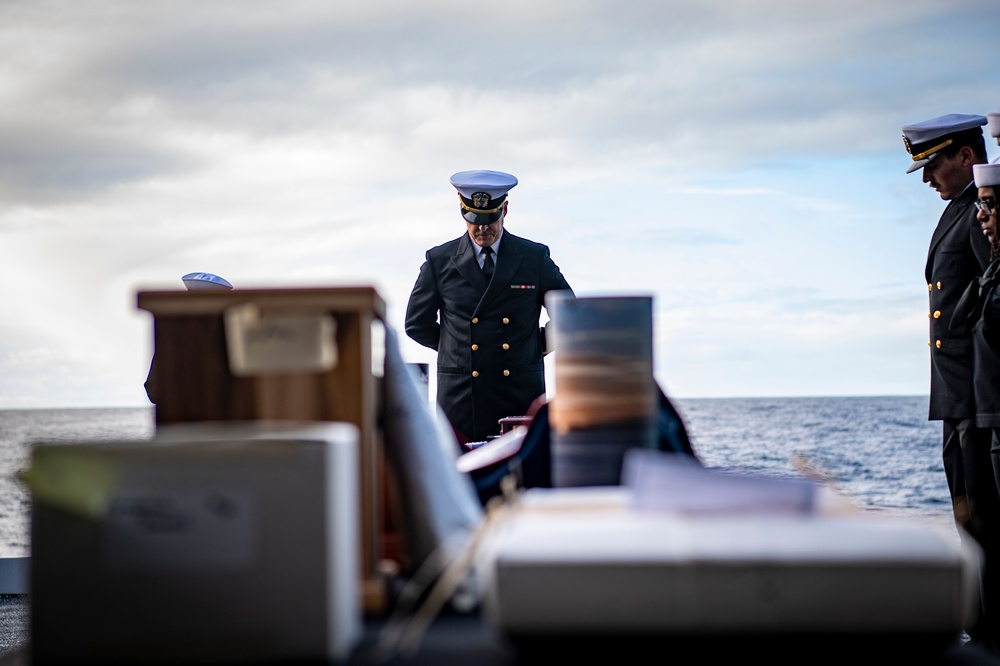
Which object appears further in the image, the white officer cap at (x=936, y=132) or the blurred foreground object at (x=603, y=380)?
the white officer cap at (x=936, y=132)

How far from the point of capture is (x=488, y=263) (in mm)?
4199

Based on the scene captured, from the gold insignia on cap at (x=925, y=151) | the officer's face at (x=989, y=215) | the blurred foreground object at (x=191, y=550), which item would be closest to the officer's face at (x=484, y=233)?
the gold insignia on cap at (x=925, y=151)

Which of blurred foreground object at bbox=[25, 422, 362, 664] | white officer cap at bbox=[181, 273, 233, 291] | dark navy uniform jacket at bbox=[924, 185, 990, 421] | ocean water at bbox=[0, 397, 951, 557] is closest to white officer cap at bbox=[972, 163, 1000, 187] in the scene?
dark navy uniform jacket at bbox=[924, 185, 990, 421]

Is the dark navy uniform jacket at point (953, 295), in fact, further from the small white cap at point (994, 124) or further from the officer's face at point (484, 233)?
the officer's face at point (484, 233)

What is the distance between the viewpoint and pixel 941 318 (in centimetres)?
335

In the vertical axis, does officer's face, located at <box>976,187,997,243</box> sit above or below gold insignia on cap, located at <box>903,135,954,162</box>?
below

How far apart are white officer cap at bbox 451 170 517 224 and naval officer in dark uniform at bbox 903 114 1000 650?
1.57 m

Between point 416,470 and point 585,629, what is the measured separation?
332 millimetres

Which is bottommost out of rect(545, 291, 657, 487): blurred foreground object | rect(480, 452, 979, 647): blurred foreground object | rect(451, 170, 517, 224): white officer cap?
rect(480, 452, 979, 647): blurred foreground object

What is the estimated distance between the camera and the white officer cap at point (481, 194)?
423cm

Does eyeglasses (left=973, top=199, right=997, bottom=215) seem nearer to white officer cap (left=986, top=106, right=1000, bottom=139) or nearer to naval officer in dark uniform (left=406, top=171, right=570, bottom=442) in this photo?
white officer cap (left=986, top=106, right=1000, bottom=139)

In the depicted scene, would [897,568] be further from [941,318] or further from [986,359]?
[941,318]

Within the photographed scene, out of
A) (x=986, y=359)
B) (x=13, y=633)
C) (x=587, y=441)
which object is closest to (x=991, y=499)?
(x=986, y=359)

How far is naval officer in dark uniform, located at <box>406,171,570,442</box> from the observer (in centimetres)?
412
